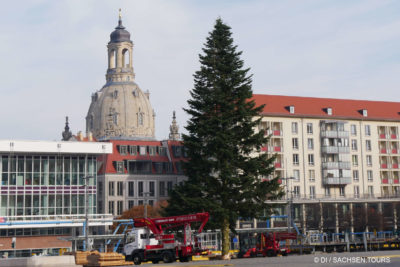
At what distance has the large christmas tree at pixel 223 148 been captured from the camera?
5519 cm

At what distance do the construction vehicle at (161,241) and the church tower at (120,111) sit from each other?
114 meters

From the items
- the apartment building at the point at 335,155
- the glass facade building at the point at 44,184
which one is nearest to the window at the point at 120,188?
the glass facade building at the point at 44,184

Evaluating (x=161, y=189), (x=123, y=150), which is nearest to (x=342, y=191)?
(x=161, y=189)

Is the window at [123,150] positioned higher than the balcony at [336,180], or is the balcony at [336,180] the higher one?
the window at [123,150]

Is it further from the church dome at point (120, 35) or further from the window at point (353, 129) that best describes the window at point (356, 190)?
the church dome at point (120, 35)

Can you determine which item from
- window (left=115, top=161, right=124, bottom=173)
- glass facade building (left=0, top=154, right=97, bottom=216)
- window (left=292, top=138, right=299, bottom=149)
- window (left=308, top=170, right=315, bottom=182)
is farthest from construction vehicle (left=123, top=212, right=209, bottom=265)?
window (left=115, top=161, right=124, bottom=173)

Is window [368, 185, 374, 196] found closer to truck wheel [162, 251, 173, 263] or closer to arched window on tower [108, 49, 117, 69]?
truck wheel [162, 251, 173, 263]

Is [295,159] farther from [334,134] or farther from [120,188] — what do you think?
[120,188]

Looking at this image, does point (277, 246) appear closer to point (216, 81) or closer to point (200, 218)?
point (200, 218)

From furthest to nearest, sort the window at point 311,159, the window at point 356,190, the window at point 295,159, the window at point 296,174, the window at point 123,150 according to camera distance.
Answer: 1. the window at point 123,150
2. the window at point 356,190
3. the window at point 311,159
4. the window at point 295,159
5. the window at point 296,174

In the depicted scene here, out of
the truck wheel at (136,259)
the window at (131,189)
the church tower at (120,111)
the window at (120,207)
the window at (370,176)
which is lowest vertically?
the truck wheel at (136,259)

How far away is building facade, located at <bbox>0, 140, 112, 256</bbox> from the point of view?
8181 centimetres

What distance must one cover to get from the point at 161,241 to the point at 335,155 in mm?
68888

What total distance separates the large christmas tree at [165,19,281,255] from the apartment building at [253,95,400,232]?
4717cm
